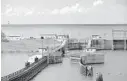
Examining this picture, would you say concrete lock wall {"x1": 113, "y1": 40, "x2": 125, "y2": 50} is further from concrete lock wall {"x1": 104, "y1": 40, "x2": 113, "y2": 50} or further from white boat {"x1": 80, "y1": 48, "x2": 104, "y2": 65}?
white boat {"x1": 80, "y1": 48, "x2": 104, "y2": 65}

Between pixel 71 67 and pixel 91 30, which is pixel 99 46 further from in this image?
pixel 71 67

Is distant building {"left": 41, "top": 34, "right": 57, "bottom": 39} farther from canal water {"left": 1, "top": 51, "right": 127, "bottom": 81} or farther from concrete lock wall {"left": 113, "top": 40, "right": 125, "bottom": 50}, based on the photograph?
concrete lock wall {"left": 113, "top": 40, "right": 125, "bottom": 50}

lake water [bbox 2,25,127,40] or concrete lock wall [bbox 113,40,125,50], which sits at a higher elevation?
lake water [bbox 2,25,127,40]

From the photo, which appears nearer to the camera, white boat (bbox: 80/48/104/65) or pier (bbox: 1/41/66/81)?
pier (bbox: 1/41/66/81)

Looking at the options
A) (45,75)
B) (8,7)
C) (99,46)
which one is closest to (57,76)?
(45,75)

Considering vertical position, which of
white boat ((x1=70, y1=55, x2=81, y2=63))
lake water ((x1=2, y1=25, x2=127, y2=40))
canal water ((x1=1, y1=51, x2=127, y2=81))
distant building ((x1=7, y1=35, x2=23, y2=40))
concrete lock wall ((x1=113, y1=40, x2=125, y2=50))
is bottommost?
canal water ((x1=1, y1=51, x2=127, y2=81))

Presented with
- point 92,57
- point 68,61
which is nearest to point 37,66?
point 68,61

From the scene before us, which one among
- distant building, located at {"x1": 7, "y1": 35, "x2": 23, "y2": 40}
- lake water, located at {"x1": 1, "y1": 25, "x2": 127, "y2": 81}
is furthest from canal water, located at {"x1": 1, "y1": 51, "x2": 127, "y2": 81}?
distant building, located at {"x1": 7, "y1": 35, "x2": 23, "y2": 40}

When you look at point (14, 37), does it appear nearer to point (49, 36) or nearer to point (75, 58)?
point (49, 36)
